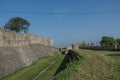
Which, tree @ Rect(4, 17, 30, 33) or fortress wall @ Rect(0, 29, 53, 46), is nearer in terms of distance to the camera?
fortress wall @ Rect(0, 29, 53, 46)

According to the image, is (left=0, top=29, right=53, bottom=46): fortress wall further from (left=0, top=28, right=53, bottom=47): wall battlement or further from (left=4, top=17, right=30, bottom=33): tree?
(left=4, top=17, right=30, bottom=33): tree

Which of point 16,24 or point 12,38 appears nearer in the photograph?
point 12,38

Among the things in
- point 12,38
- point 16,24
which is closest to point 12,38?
point 12,38

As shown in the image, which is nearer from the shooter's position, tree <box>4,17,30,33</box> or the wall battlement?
the wall battlement

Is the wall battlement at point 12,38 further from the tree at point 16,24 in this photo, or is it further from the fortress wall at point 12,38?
the tree at point 16,24

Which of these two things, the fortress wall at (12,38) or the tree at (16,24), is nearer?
the fortress wall at (12,38)

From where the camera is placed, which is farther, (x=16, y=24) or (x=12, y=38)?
(x=16, y=24)

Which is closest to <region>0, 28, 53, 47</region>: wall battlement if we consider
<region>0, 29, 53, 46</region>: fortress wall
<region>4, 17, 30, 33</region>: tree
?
<region>0, 29, 53, 46</region>: fortress wall

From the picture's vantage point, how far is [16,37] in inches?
1232

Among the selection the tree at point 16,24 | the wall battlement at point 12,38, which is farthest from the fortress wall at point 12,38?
the tree at point 16,24

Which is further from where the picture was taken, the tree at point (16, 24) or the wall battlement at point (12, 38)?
the tree at point (16, 24)

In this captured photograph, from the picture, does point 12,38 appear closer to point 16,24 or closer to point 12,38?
point 12,38

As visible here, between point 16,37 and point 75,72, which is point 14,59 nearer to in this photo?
point 16,37

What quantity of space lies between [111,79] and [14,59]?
57.3ft
